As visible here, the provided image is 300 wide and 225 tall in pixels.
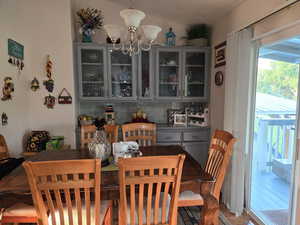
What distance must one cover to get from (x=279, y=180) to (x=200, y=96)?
1573mm

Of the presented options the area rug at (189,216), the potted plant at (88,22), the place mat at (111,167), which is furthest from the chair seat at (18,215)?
the potted plant at (88,22)

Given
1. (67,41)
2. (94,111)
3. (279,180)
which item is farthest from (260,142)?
(67,41)

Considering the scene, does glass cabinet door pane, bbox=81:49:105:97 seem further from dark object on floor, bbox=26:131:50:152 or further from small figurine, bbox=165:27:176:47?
small figurine, bbox=165:27:176:47

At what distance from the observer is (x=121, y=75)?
3.20 metres

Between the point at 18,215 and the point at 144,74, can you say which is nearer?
the point at 18,215

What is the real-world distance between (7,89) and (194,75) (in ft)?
8.20

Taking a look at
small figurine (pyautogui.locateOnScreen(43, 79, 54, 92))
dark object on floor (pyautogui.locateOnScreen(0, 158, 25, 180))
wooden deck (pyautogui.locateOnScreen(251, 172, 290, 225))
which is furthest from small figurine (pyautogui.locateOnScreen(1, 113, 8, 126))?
wooden deck (pyautogui.locateOnScreen(251, 172, 290, 225))

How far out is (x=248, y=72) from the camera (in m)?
2.27

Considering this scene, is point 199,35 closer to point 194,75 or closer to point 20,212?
point 194,75

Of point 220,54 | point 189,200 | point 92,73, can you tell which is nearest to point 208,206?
point 189,200

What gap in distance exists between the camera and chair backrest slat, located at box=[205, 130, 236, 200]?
1.70m

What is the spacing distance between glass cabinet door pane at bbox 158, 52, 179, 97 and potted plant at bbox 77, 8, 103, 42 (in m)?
1.08

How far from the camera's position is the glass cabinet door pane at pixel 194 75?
327 cm

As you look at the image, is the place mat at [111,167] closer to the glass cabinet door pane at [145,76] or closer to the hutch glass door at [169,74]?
the glass cabinet door pane at [145,76]
